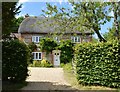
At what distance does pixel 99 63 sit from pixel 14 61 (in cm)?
509

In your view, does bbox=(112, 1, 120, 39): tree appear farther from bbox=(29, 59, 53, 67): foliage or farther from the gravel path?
bbox=(29, 59, 53, 67): foliage

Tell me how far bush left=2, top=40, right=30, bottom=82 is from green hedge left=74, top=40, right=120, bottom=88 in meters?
3.35

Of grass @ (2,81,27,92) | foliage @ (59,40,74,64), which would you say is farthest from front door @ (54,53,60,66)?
grass @ (2,81,27,92)

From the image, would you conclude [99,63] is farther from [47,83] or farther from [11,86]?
[11,86]

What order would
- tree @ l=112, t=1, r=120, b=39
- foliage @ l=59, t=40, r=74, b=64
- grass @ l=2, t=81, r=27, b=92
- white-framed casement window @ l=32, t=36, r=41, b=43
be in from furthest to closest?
white-framed casement window @ l=32, t=36, r=41, b=43 < foliage @ l=59, t=40, r=74, b=64 < tree @ l=112, t=1, r=120, b=39 < grass @ l=2, t=81, r=27, b=92

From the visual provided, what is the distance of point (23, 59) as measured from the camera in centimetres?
1588

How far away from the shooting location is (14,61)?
1575cm

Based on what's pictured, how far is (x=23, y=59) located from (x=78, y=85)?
3634mm

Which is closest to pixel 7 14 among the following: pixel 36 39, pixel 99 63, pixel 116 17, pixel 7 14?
pixel 7 14

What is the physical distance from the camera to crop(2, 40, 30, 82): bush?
1561 centimetres

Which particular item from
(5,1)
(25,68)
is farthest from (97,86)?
(5,1)

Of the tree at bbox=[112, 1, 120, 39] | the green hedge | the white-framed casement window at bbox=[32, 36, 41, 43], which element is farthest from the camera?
the white-framed casement window at bbox=[32, 36, 41, 43]

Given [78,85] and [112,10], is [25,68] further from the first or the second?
[112,10]

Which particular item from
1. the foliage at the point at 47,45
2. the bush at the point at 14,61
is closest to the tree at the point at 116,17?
the bush at the point at 14,61
